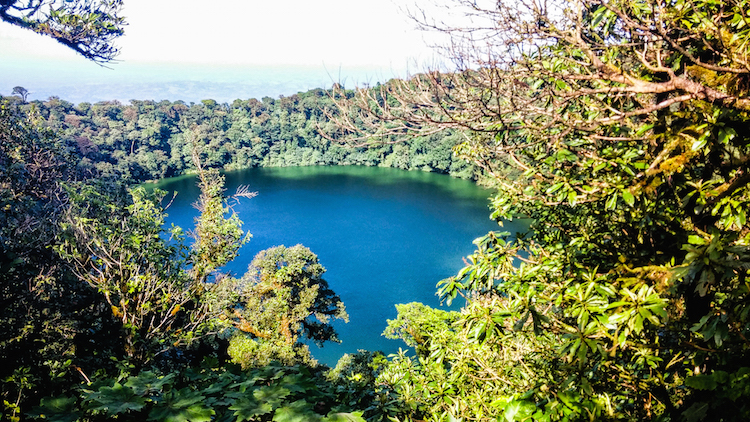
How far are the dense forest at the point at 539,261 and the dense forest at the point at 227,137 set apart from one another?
34.6 metres

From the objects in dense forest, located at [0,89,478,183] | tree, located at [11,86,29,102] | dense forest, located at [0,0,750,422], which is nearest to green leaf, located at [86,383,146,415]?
dense forest, located at [0,0,750,422]

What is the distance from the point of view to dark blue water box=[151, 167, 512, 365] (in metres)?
19.3

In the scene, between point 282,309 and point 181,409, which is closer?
point 181,409

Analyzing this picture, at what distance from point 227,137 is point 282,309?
44739 millimetres

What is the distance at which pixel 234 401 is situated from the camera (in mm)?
1565

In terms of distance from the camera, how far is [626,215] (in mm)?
2625

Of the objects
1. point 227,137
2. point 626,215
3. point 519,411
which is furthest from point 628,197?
point 227,137

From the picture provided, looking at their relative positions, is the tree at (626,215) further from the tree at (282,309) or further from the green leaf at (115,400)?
the tree at (282,309)

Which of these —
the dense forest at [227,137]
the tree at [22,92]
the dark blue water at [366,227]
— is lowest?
the dark blue water at [366,227]

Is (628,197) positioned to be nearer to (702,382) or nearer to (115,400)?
(702,382)

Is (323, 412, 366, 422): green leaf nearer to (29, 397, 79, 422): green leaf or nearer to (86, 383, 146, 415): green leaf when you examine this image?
(86, 383, 146, 415): green leaf

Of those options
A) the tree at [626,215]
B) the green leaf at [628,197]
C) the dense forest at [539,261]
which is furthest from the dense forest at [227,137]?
the green leaf at [628,197]

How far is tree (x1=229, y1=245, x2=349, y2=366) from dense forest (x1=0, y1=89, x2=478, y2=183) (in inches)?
1070

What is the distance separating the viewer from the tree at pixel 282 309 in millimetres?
9609
